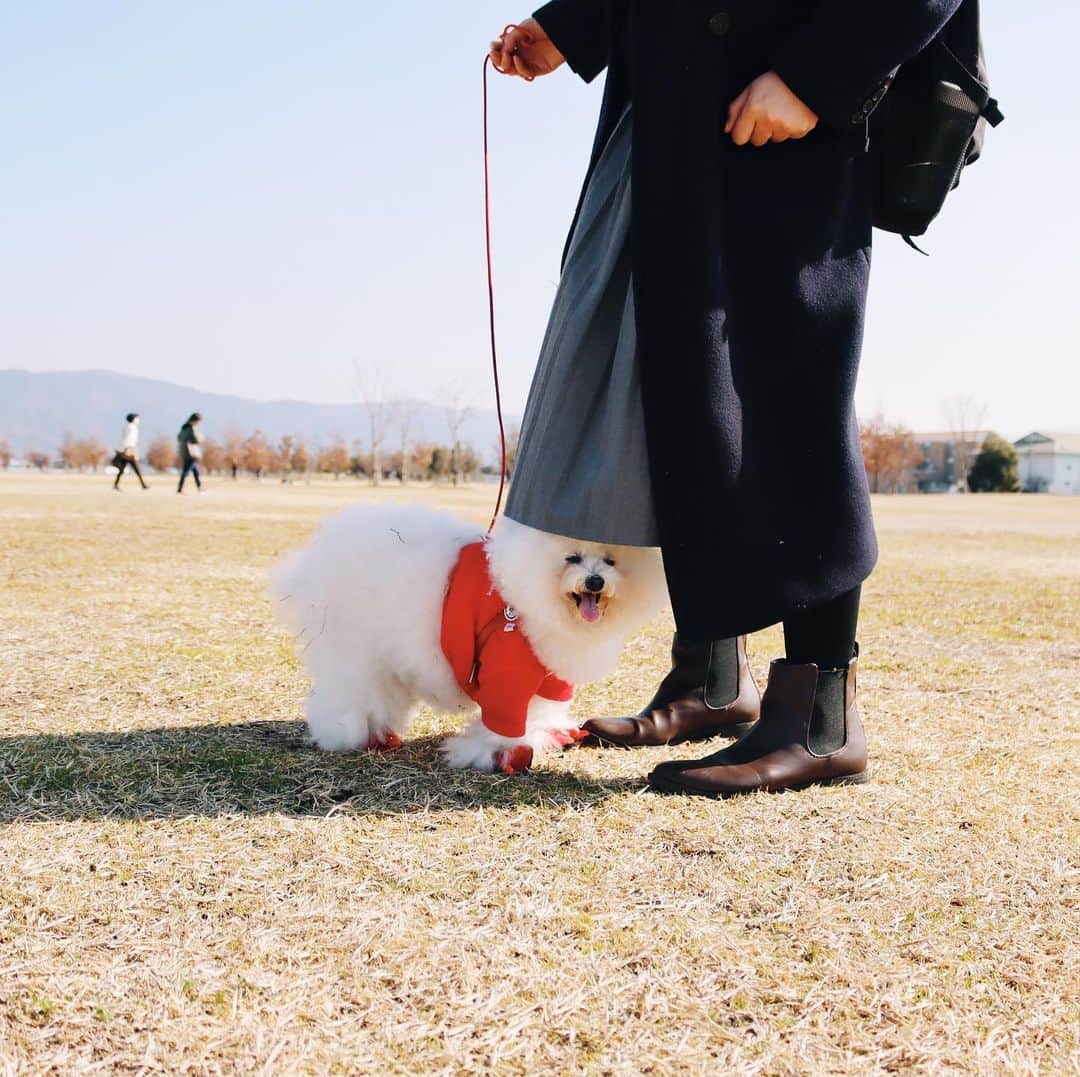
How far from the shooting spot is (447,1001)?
4.63 ft

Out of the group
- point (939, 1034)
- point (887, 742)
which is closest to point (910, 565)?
point (887, 742)

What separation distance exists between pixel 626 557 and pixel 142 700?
1.71 m

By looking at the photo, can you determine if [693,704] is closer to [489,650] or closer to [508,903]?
[489,650]

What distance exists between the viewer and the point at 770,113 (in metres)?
2.12

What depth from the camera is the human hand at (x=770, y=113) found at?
2.11 metres

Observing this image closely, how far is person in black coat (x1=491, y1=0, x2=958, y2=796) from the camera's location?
7.19ft

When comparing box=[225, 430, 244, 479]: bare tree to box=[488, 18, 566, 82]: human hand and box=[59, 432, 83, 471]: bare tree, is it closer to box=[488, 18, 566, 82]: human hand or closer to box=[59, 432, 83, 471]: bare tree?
box=[59, 432, 83, 471]: bare tree

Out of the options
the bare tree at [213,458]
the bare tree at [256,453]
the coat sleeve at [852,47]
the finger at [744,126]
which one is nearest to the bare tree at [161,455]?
the bare tree at [213,458]

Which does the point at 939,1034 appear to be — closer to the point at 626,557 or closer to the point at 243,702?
the point at 626,557

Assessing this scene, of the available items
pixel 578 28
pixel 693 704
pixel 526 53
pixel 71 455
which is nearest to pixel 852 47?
pixel 578 28

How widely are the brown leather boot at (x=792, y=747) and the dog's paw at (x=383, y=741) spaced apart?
2.45 ft

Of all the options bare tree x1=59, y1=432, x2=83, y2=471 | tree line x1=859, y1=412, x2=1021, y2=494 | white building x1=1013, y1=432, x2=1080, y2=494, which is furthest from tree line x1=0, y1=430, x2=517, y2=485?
white building x1=1013, y1=432, x2=1080, y2=494

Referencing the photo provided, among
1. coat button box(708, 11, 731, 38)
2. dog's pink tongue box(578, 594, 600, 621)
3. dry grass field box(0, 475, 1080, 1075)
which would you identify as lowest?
dry grass field box(0, 475, 1080, 1075)

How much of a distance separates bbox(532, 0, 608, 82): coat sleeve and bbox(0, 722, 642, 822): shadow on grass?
188 centimetres
